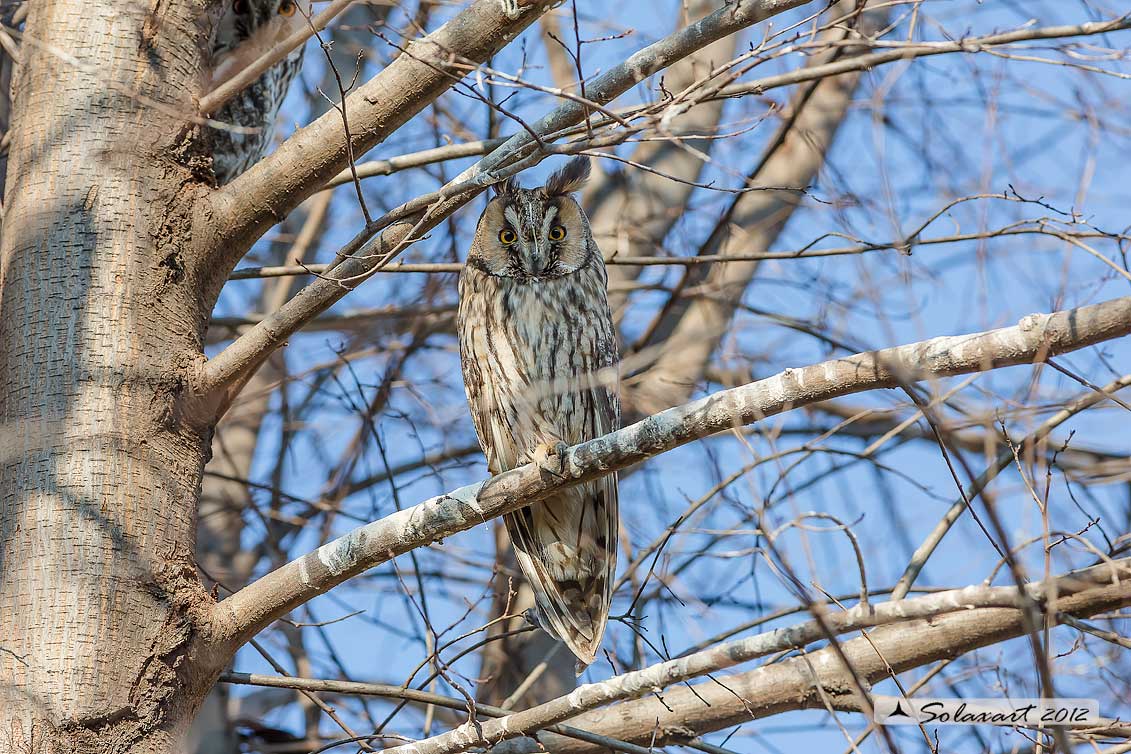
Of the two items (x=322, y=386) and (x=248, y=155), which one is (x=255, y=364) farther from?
(x=322, y=386)

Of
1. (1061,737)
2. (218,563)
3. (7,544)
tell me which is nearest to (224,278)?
(7,544)

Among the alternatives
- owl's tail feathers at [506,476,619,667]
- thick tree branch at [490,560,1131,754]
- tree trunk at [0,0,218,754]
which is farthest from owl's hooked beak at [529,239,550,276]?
thick tree branch at [490,560,1131,754]

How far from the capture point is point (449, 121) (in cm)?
553

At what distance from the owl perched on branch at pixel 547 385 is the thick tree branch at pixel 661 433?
0.96 metres

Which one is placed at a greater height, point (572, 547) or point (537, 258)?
point (537, 258)

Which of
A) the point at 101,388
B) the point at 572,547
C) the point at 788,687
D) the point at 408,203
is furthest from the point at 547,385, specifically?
the point at 101,388

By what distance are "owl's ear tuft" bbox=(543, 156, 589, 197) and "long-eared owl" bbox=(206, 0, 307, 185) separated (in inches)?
38.8

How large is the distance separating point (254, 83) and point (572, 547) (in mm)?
1846

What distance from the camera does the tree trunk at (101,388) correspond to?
2.38 metres

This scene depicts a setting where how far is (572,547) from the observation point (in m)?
3.63

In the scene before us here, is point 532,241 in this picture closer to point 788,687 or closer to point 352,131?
point 352,131

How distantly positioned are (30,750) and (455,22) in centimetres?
174

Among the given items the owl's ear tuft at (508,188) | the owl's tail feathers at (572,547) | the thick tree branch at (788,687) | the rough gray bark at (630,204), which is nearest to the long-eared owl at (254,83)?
the owl's ear tuft at (508,188)

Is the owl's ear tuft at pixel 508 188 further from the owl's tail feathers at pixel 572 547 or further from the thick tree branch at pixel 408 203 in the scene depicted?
the thick tree branch at pixel 408 203
